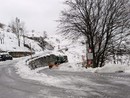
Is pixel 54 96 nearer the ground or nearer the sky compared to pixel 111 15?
nearer the ground

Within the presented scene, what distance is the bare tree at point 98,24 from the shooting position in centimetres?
3494

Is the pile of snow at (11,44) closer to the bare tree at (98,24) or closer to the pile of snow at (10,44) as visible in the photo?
the pile of snow at (10,44)

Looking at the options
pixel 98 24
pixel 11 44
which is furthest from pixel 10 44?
pixel 98 24

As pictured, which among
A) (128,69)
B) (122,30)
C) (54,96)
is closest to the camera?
(54,96)

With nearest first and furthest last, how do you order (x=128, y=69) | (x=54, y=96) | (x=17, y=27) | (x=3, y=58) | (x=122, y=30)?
(x=54, y=96)
(x=128, y=69)
(x=122, y=30)
(x=3, y=58)
(x=17, y=27)

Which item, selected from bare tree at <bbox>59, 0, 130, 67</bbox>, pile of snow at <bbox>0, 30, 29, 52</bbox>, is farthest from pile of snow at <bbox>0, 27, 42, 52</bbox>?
bare tree at <bbox>59, 0, 130, 67</bbox>

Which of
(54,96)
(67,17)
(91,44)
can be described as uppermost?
(67,17)

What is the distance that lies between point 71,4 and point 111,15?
4.80 m

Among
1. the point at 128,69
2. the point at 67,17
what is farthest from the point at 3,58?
the point at 128,69

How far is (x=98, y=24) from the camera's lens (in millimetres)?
36125

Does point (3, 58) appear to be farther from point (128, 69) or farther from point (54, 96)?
point (54, 96)

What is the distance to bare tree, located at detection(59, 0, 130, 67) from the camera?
34938mm

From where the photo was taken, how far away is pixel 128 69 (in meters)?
19.9

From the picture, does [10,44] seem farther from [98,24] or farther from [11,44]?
[98,24]
